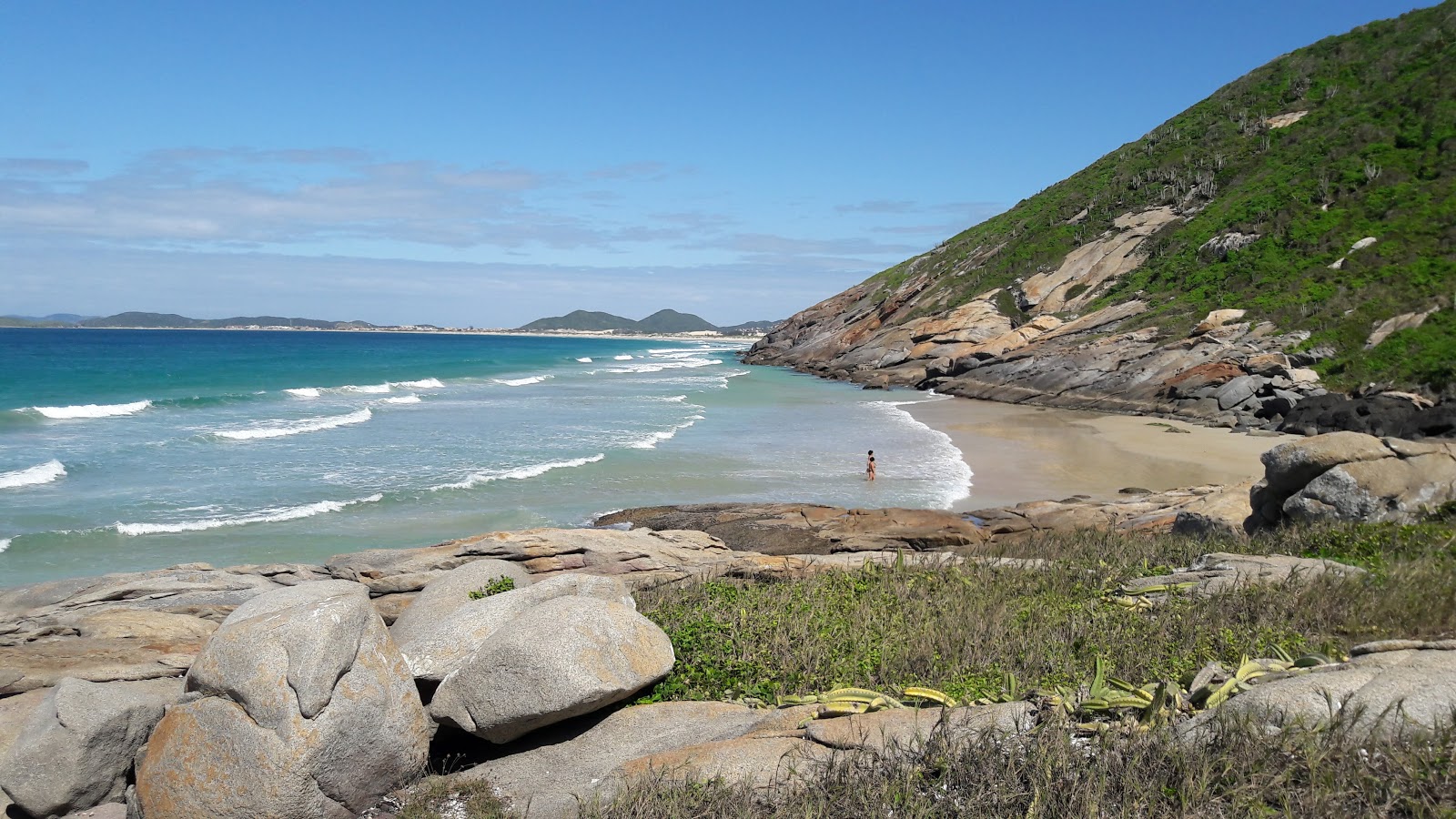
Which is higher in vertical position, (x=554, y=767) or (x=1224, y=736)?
(x=1224, y=736)

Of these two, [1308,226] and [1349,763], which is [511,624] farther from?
[1308,226]

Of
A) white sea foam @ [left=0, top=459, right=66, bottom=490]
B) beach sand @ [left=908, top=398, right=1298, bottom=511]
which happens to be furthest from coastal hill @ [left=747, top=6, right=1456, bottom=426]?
white sea foam @ [left=0, top=459, right=66, bottom=490]

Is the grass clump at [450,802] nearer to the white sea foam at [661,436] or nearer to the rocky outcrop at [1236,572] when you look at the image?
the rocky outcrop at [1236,572]

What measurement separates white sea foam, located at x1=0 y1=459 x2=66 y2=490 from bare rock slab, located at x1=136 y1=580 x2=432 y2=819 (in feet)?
72.9

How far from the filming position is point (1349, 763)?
385cm

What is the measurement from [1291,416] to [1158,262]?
85.9 ft

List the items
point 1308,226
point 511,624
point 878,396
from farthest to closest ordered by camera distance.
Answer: point 878,396, point 1308,226, point 511,624

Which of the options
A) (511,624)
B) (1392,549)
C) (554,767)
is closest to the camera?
(554,767)

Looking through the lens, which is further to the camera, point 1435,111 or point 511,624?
point 1435,111

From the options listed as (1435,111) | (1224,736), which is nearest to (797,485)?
(1224,736)

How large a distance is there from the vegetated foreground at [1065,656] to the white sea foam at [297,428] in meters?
28.4

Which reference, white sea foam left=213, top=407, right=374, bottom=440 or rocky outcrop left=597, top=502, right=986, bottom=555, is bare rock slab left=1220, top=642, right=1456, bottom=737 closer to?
rocky outcrop left=597, top=502, right=986, bottom=555

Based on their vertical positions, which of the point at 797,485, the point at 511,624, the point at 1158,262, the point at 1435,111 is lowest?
the point at 797,485

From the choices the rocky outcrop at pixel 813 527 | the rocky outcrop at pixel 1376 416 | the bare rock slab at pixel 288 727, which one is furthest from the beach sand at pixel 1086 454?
the bare rock slab at pixel 288 727
